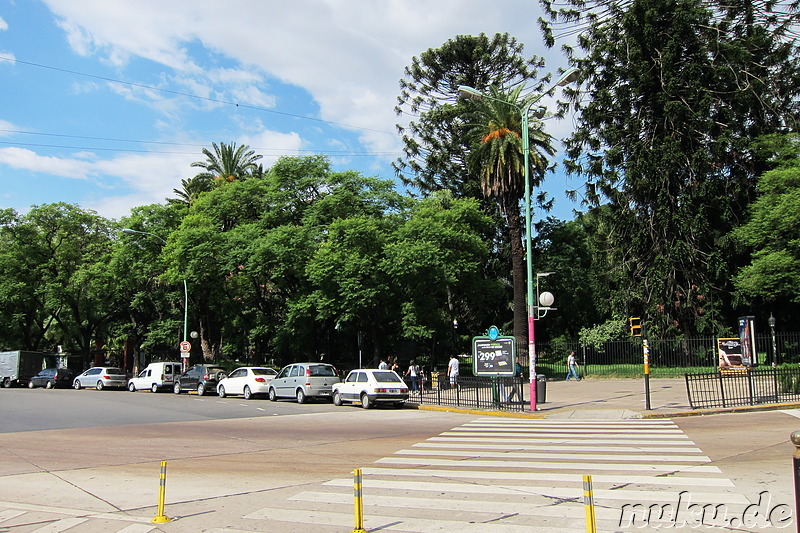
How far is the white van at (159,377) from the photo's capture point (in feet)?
124

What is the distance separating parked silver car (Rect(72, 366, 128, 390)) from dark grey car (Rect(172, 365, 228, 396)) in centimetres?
796

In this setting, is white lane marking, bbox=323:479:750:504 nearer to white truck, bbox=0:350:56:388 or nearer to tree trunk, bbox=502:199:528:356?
tree trunk, bbox=502:199:528:356

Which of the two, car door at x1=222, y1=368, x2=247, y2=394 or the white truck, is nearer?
car door at x1=222, y1=368, x2=247, y2=394

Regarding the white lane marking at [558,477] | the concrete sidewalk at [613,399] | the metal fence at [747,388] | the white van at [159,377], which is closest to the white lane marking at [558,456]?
the white lane marking at [558,477]

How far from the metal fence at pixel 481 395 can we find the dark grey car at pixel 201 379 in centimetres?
1227

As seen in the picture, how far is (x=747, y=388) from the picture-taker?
23.1 meters

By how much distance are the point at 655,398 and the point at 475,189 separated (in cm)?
2880

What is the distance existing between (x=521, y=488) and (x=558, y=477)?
1.02m

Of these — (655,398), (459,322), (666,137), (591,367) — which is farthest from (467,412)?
(459,322)

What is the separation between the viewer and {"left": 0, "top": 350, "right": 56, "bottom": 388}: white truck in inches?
1906

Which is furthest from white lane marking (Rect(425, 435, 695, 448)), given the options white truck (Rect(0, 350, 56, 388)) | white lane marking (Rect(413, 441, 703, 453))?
white truck (Rect(0, 350, 56, 388))

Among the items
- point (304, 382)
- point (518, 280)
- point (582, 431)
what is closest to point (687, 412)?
point (582, 431)

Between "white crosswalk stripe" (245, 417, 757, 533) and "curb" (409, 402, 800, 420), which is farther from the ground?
"white crosswalk stripe" (245, 417, 757, 533)

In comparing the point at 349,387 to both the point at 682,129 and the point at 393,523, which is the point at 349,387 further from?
the point at 682,129
